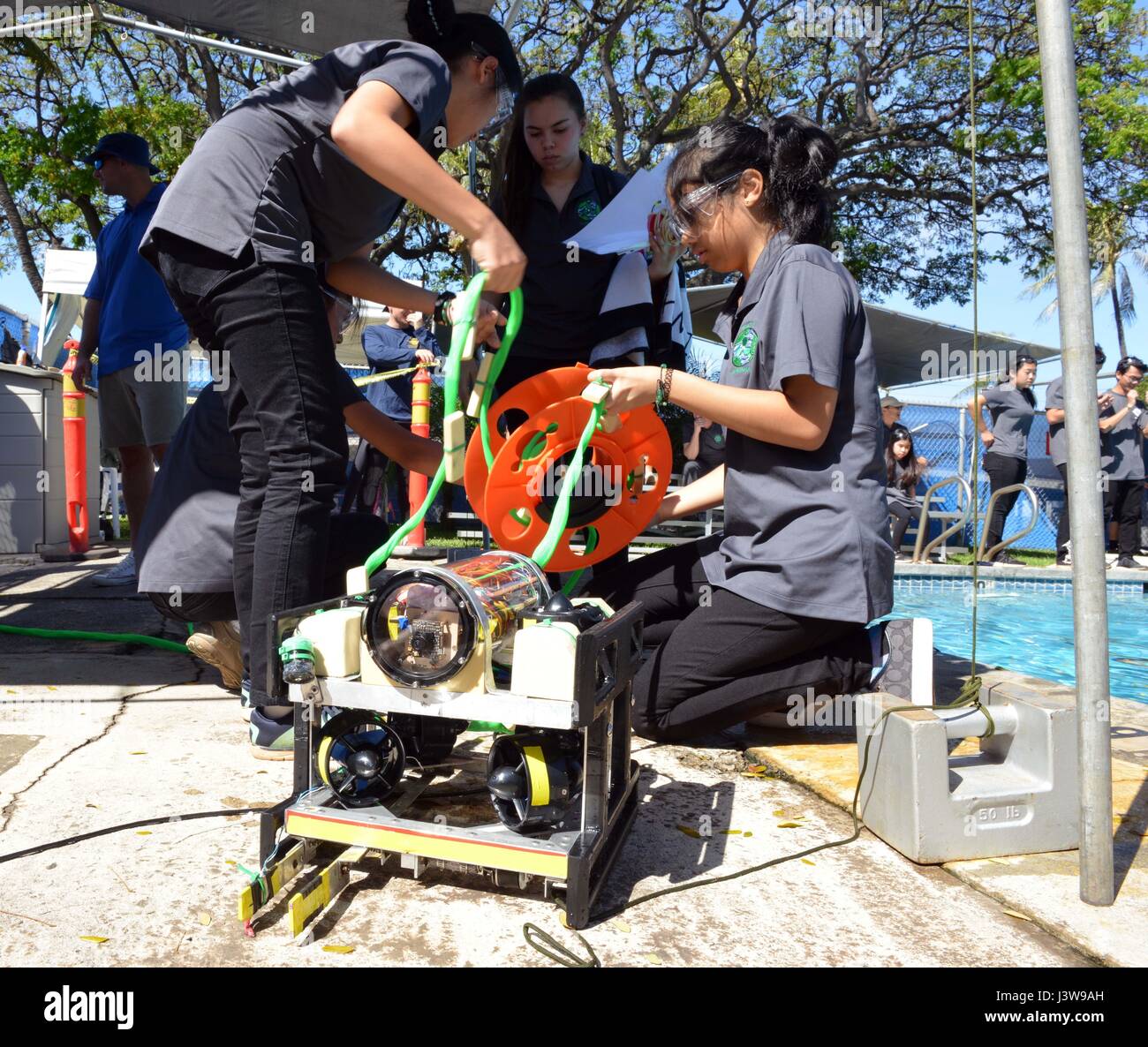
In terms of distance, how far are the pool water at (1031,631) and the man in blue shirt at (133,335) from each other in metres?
4.61

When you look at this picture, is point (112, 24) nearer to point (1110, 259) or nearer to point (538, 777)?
point (538, 777)

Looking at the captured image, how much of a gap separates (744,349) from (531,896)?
4.58 ft

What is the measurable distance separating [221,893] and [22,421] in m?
5.92

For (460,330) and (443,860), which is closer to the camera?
(443,860)

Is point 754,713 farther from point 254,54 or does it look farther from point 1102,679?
point 254,54

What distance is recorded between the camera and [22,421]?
623 cm

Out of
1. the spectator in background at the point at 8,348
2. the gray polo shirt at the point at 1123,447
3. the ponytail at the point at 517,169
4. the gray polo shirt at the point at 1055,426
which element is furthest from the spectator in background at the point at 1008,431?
the spectator in background at the point at 8,348

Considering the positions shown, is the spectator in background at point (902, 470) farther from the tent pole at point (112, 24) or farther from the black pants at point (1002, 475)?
the tent pole at point (112, 24)

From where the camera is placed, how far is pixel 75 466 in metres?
6.40

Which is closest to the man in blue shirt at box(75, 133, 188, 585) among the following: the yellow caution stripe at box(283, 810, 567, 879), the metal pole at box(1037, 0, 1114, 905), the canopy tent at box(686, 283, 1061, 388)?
the yellow caution stripe at box(283, 810, 567, 879)

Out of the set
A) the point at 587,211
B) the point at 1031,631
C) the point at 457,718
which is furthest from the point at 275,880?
the point at 1031,631

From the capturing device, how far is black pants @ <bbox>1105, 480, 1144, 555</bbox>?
8.73m

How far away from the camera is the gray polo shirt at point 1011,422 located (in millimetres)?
8648

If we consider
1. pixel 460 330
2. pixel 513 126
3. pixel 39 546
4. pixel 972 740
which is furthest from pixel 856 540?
pixel 39 546
